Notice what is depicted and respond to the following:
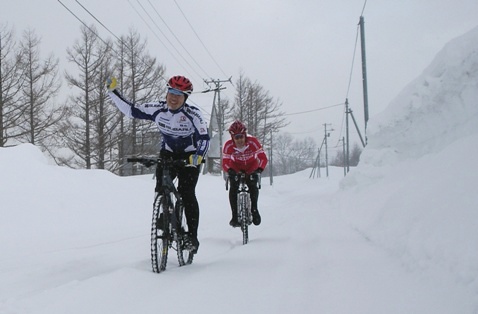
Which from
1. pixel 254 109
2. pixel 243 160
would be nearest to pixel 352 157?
pixel 254 109

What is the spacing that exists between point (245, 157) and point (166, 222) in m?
3.37

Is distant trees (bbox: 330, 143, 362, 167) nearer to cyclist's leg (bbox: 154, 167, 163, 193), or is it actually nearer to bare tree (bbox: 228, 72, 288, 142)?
bare tree (bbox: 228, 72, 288, 142)

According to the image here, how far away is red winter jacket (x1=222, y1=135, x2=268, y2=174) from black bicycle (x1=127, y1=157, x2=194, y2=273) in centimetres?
277

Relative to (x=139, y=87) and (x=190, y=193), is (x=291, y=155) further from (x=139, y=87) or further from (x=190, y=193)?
(x=190, y=193)

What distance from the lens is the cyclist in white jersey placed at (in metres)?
3.93

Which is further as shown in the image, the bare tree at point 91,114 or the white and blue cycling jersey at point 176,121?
the bare tree at point 91,114

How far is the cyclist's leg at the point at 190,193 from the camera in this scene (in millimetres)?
4031

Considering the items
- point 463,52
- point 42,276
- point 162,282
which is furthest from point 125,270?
point 463,52

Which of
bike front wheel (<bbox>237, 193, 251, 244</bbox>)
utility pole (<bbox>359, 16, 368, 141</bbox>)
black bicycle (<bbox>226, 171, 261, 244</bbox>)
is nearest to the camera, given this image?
bike front wheel (<bbox>237, 193, 251, 244</bbox>)

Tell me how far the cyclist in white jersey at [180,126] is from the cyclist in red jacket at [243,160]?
7.48 ft

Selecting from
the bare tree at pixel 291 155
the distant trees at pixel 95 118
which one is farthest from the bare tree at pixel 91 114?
the bare tree at pixel 291 155

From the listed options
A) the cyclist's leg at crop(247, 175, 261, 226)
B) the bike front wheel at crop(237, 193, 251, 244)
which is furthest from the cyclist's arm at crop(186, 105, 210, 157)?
the cyclist's leg at crop(247, 175, 261, 226)

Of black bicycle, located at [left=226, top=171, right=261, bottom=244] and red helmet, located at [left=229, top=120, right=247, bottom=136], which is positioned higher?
red helmet, located at [left=229, top=120, right=247, bottom=136]

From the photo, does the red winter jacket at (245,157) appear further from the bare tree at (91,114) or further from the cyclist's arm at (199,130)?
the bare tree at (91,114)
